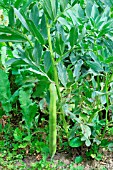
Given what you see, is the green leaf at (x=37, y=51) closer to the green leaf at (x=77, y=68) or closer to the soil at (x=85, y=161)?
the green leaf at (x=77, y=68)

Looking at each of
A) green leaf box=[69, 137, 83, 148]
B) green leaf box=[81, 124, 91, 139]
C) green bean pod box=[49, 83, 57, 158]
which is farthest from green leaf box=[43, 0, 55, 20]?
green leaf box=[69, 137, 83, 148]

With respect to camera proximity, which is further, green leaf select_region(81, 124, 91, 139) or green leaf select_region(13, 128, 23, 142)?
green leaf select_region(13, 128, 23, 142)

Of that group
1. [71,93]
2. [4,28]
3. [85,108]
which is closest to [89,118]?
[85,108]

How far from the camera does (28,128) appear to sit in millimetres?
1868

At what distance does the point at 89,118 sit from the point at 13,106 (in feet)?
1.84

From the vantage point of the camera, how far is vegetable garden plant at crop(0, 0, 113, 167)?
4.56 feet

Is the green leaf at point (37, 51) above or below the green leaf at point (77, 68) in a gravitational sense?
above

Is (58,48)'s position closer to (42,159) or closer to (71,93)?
(71,93)

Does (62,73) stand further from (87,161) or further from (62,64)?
(87,161)

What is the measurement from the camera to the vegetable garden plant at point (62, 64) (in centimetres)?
139

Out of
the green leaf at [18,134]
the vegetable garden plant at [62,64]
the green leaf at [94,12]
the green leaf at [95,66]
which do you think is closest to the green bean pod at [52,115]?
the vegetable garden plant at [62,64]

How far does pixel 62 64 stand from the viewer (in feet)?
5.20

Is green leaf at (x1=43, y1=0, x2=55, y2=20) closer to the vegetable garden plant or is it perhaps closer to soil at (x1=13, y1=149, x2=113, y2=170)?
the vegetable garden plant

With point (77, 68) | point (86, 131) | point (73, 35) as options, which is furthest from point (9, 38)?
point (86, 131)
